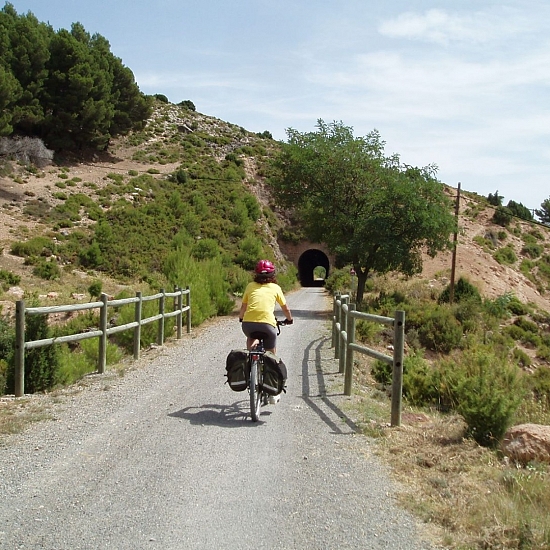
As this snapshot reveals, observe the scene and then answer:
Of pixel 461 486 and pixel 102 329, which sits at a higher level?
pixel 102 329

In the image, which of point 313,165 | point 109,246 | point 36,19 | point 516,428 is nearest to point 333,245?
point 313,165

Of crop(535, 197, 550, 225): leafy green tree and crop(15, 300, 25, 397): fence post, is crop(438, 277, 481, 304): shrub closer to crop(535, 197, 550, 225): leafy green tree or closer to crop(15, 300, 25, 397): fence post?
crop(15, 300, 25, 397): fence post

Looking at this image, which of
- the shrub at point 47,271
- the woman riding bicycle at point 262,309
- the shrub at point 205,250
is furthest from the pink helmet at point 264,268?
the shrub at point 205,250

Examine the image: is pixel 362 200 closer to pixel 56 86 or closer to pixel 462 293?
pixel 462 293

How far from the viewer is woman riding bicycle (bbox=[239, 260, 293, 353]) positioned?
774 cm

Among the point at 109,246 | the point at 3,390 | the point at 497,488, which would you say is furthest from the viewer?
the point at 109,246

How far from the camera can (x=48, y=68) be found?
51625mm

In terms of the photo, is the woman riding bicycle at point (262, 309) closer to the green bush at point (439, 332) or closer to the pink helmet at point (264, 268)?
the pink helmet at point (264, 268)

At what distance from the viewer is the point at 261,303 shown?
779 centimetres

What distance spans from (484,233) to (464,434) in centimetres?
6120

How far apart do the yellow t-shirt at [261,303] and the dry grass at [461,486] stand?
1716 millimetres

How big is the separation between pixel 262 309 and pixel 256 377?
2.86 ft

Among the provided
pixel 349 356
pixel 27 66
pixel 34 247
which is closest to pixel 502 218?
pixel 27 66

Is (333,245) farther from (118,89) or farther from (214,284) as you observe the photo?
(118,89)
